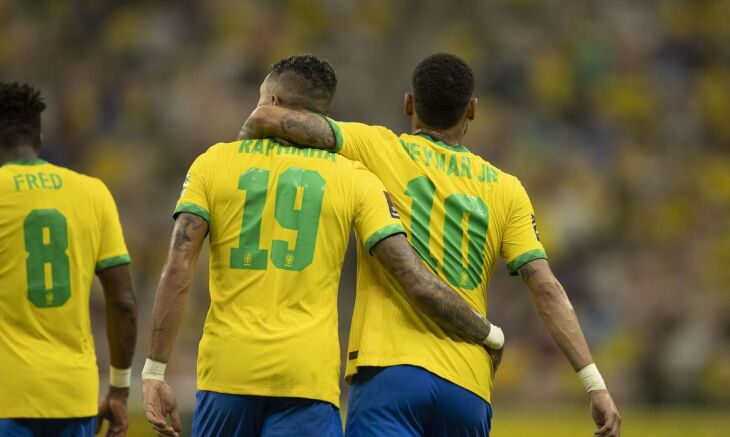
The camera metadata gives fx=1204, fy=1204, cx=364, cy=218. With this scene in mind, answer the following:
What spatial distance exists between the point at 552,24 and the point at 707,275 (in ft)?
12.3

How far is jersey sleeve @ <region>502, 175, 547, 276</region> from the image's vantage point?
5.32 meters

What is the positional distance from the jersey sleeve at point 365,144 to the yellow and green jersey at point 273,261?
344 millimetres

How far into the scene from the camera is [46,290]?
5.16 metres

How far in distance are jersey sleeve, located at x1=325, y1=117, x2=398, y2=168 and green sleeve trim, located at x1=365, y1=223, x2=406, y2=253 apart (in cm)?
48

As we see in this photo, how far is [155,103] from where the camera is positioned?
46.8 feet

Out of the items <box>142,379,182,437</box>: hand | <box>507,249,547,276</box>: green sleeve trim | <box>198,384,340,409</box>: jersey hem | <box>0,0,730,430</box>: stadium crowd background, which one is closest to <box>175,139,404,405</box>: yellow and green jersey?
<box>198,384,340,409</box>: jersey hem

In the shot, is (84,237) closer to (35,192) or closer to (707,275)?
(35,192)

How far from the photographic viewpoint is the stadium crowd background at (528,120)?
12.9 metres

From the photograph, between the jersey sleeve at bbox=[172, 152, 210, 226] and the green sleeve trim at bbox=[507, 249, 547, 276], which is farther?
the green sleeve trim at bbox=[507, 249, 547, 276]

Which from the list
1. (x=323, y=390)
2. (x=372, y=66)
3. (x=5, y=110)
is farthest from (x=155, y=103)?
(x=323, y=390)

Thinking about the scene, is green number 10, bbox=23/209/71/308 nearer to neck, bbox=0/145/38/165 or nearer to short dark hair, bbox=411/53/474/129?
neck, bbox=0/145/38/165

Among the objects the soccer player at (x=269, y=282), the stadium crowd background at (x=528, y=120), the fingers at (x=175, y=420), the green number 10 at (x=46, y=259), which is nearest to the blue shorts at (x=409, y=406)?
the soccer player at (x=269, y=282)

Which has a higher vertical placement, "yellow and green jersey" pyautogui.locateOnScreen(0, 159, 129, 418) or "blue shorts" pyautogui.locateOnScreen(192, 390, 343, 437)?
"yellow and green jersey" pyautogui.locateOnScreen(0, 159, 129, 418)

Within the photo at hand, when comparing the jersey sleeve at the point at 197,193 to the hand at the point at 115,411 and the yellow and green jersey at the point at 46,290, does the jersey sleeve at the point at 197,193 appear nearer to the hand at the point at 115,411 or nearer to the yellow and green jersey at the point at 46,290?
the yellow and green jersey at the point at 46,290
